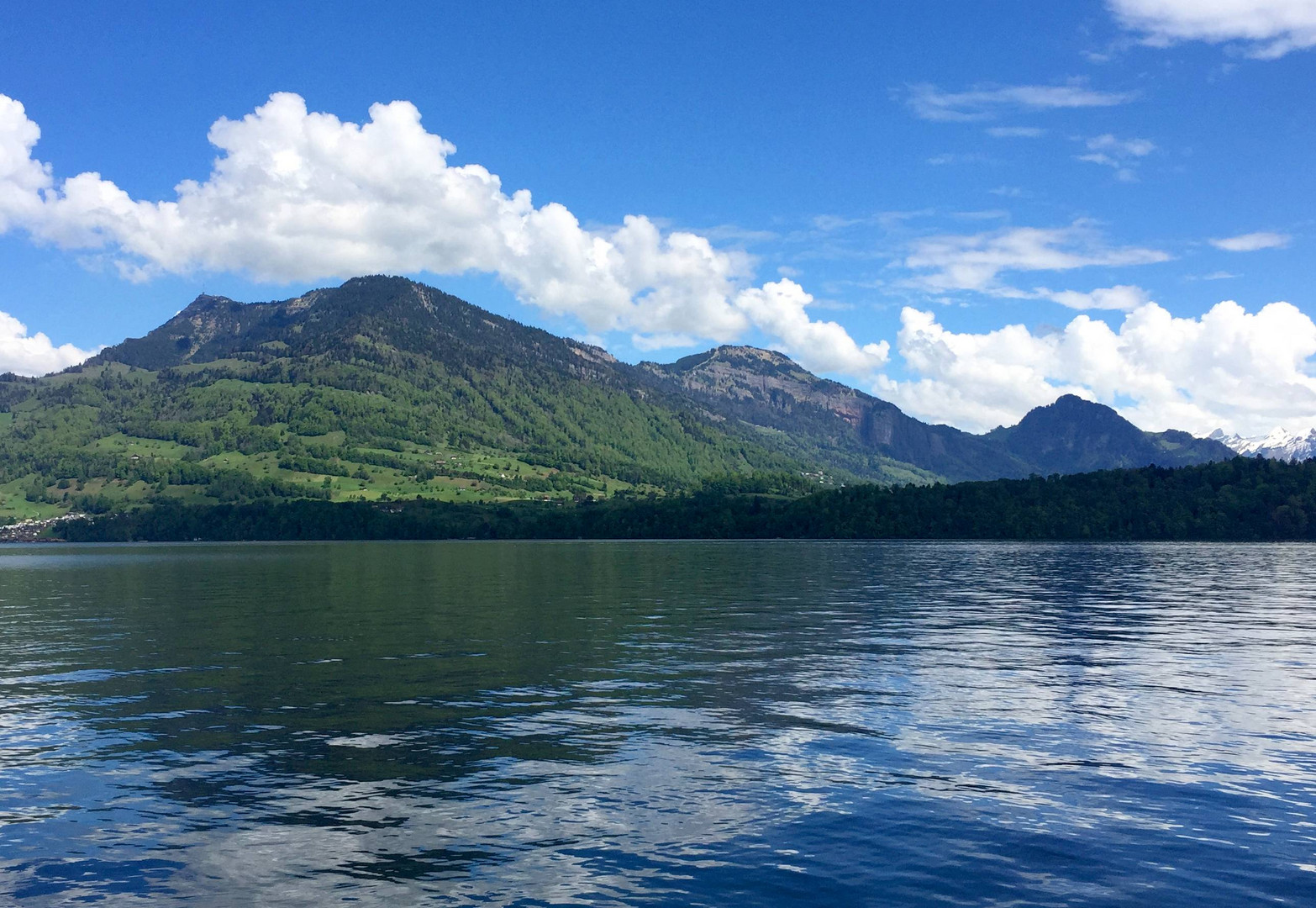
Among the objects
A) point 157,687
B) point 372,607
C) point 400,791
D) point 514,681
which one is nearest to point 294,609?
point 372,607

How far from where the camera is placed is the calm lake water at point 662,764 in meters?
23.0

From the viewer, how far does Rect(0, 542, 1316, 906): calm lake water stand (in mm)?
23047

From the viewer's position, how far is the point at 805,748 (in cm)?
3541

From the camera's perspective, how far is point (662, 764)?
3309cm

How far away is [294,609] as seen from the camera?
9362 centimetres

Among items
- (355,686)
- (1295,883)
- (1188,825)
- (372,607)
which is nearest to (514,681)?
(355,686)

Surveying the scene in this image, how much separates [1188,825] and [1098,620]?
192 feet

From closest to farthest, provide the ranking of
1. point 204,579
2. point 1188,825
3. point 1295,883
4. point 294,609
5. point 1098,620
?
point 1295,883 < point 1188,825 < point 1098,620 < point 294,609 < point 204,579

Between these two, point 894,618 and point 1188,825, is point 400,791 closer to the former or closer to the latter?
point 1188,825

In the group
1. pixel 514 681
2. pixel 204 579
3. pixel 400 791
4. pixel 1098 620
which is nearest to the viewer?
pixel 400 791

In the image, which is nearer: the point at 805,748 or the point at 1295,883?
the point at 1295,883

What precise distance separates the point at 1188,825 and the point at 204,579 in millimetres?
142883

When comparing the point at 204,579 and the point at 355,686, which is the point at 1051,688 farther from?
the point at 204,579

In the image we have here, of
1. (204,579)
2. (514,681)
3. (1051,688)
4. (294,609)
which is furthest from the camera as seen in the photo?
(204,579)
